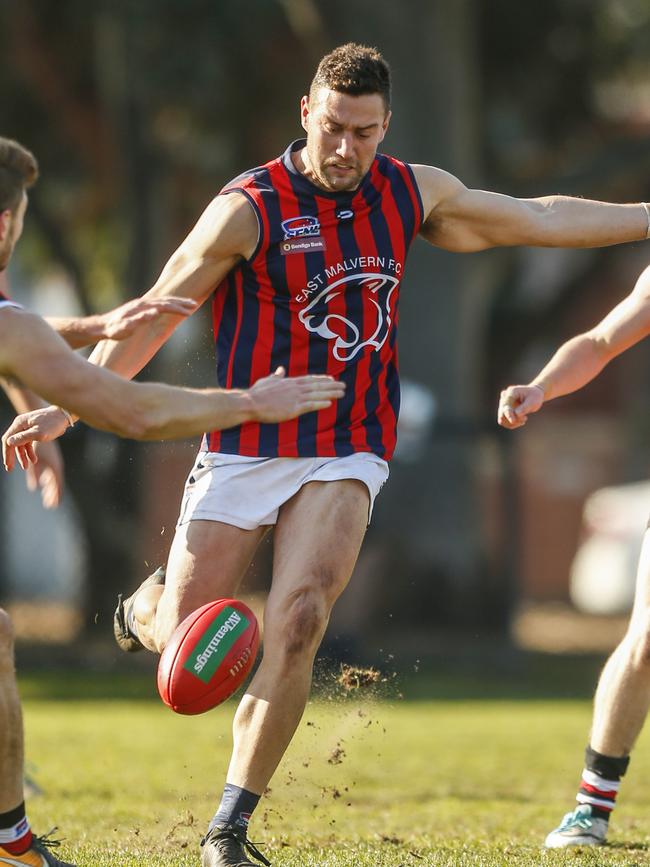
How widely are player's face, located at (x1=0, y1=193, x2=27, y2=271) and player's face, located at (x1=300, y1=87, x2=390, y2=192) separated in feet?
3.56

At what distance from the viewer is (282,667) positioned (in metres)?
4.93

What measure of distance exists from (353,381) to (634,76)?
1527cm

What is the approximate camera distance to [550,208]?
224 inches

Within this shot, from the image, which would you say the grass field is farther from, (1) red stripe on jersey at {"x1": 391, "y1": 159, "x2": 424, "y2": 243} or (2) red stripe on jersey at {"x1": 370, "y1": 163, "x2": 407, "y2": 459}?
(1) red stripe on jersey at {"x1": 391, "y1": 159, "x2": 424, "y2": 243}

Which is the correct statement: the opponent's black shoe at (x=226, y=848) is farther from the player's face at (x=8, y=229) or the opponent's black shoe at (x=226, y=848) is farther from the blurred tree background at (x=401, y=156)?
the blurred tree background at (x=401, y=156)

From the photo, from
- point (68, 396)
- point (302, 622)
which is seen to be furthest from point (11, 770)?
point (68, 396)

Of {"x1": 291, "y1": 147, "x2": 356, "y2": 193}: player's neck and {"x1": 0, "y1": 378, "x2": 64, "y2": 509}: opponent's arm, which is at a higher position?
{"x1": 291, "y1": 147, "x2": 356, "y2": 193}: player's neck

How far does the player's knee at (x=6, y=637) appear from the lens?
4.70 m

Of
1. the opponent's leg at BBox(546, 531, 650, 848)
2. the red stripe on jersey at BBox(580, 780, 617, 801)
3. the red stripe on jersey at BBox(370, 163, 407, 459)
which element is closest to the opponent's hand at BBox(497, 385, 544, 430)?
the red stripe on jersey at BBox(370, 163, 407, 459)

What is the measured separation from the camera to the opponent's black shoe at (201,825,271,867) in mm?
4750

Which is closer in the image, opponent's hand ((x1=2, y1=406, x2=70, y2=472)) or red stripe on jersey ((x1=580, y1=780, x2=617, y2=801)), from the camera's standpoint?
opponent's hand ((x1=2, y1=406, x2=70, y2=472))

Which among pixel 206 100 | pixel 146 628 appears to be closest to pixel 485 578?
pixel 206 100

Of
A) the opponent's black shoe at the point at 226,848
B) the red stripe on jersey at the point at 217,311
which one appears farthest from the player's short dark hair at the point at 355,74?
the opponent's black shoe at the point at 226,848

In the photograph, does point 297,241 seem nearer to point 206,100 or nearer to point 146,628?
point 146,628
